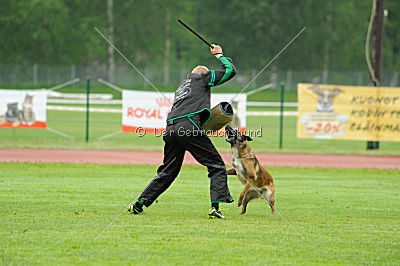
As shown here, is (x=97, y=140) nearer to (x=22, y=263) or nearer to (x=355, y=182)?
(x=355, y=182)

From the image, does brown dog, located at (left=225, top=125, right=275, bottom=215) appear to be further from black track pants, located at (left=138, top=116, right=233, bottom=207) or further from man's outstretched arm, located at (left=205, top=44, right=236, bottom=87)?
man's outstretched arm, located at (left=205, top=44, right=236, bottom=87)

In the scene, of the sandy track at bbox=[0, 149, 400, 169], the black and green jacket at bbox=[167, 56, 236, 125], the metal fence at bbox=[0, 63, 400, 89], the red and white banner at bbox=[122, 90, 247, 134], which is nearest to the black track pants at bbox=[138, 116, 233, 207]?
the black and green jacket at bbox=[167, 56, 236, 125]

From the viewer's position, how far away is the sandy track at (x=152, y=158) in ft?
57.8

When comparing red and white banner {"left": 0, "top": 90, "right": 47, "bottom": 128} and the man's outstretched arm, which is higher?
the man's outstretched arm

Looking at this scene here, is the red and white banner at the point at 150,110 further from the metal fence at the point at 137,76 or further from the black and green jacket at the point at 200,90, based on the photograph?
the metal fence at the point at 137,76

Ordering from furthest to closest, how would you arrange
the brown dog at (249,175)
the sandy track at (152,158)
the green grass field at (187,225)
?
the sandy track at (152,158), the brown dog at (249,175), the green grass field at (187,225)

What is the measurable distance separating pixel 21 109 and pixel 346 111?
988cm

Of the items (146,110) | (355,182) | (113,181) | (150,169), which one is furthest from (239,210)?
(146,110)

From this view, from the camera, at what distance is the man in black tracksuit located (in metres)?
8.73

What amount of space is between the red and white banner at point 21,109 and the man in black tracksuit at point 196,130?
42.2 ft

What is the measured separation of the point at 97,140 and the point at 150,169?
8.23 metres

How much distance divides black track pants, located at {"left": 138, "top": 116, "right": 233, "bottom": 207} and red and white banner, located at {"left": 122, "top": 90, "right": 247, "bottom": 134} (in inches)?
468

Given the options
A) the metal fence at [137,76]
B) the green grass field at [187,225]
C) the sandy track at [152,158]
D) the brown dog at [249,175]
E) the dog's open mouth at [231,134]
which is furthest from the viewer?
the metal fence at [137,76]

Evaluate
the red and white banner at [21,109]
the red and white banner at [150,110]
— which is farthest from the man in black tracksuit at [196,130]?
the red and white banner at [21,109]
